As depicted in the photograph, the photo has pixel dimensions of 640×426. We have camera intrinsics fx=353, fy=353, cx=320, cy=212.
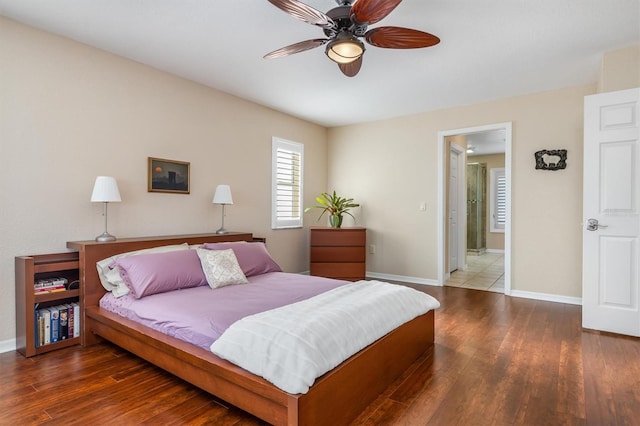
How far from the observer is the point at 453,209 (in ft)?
20.1

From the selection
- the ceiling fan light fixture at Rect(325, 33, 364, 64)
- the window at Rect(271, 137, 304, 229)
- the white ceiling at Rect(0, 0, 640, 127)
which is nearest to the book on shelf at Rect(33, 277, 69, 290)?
the white ceiling at Rect(0, 0, 640, 127)

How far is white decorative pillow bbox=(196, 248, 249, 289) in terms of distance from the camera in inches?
116

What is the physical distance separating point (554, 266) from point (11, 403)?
5102mm

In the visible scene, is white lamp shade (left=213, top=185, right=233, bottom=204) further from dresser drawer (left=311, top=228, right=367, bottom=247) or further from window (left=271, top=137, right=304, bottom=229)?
dresser drawer (left=311, top=228, right=367, bottom=247)

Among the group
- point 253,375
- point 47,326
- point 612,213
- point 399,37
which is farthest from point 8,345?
point 612,213

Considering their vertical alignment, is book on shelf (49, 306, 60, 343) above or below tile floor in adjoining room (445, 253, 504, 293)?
above

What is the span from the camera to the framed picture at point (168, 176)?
11.8ft

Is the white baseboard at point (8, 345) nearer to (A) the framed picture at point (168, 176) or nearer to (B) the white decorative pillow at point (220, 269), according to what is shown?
(B) the white decorative pillow at point (220, 269)

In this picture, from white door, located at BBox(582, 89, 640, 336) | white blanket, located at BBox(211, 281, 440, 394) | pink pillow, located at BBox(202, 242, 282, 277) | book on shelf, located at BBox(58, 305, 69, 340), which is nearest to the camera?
white blanket, located at BBox(211, 281, 440, 394)

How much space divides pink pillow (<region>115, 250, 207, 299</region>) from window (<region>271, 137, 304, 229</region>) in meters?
2.13

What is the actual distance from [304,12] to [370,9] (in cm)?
38

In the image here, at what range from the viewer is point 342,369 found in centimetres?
179

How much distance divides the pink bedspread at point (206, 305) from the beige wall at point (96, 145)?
0.77 meters

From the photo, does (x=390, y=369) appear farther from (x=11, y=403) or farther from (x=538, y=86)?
(x=538, y=86)
